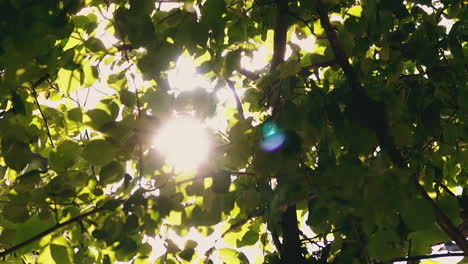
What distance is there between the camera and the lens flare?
1283 mm

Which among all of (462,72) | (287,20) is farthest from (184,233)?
(462,72)

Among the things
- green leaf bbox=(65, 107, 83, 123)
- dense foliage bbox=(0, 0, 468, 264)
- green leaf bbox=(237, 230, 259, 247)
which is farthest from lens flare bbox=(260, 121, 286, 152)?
green leaf bbox=(237, 230, 259, 247)

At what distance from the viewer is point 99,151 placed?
4.44ft

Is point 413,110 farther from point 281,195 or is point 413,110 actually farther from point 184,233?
point 184,233

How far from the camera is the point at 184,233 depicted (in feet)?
5.02

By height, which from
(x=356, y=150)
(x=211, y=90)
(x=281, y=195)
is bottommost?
(x=281, y=195)

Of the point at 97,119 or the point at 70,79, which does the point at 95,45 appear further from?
the point at 97,119

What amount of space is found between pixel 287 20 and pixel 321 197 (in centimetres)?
101

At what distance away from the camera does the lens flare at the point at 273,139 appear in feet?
4.21

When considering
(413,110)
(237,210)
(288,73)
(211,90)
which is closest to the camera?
(288,73)

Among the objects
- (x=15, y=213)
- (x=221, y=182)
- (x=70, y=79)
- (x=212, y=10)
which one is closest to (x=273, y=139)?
(x=221, y=182)

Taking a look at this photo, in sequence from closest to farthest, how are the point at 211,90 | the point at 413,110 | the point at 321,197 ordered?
the point at 321,197 → the point at 211,90 → the point at 413,110

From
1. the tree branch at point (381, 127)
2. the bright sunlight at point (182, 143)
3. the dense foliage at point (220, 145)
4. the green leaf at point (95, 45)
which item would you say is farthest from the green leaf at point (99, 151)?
the tree branch at point (381, 127)

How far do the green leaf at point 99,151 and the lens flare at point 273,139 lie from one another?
0.44 meters
